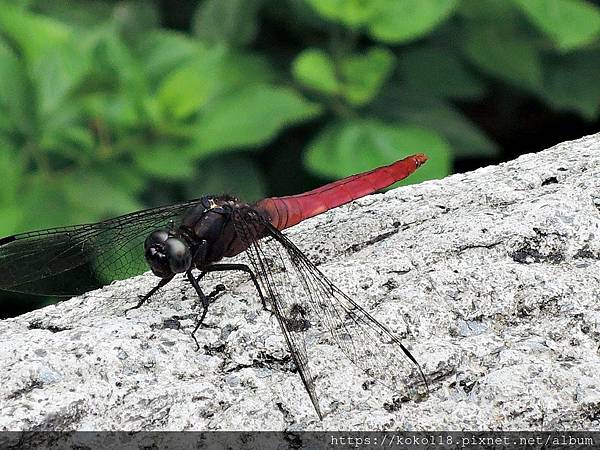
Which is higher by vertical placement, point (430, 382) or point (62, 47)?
point (62, 47)

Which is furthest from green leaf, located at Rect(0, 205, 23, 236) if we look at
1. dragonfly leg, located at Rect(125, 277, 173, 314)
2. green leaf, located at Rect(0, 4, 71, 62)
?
dragonfly leg, located at Rect(125, 277, 173, 314)

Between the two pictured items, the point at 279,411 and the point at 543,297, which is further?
the point at 543,297

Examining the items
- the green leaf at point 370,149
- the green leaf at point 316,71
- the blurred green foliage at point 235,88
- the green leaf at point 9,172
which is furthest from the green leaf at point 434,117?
the green leaf at point 9,172

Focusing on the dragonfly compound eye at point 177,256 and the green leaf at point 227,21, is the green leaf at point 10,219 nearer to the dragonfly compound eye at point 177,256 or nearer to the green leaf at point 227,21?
the green leaf at point 227,21

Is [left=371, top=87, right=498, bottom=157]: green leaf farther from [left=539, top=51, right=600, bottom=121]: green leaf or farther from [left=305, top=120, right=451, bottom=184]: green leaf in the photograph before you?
[left=539, top=51, right=600, bottom=121]: green leaf

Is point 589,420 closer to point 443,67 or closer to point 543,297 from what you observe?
point 543,297

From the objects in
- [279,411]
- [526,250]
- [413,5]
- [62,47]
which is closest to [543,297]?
[526,250]
